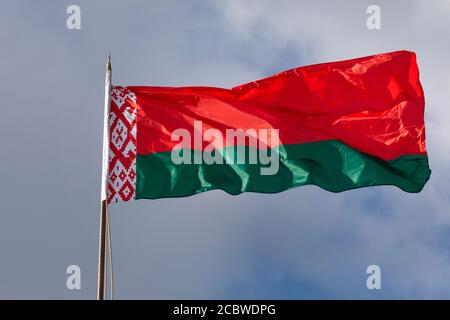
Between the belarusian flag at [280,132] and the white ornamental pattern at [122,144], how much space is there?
0.09 ft

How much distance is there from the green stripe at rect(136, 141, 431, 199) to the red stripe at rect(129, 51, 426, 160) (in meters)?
0.29

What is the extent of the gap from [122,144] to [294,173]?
15.3 ft

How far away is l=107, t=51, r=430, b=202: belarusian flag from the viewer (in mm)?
30750

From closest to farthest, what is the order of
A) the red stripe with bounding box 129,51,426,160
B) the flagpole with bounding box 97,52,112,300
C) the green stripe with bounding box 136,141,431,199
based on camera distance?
the flagpole with bounding box 97,52,112,300 < the green stripe with bounding box 136,141,431,199 < the red stripe with bounding box 129,51,426,160

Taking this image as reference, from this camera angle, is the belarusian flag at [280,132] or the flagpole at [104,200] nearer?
the flagpole at [104,200]

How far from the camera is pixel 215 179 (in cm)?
3078

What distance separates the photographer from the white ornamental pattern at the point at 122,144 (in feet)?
98.3

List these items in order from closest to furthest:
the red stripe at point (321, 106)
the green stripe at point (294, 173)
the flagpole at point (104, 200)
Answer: the flagpole at point (104, 200)
the green stripe at point (294, 173)
the red stripe at point (321, 106)

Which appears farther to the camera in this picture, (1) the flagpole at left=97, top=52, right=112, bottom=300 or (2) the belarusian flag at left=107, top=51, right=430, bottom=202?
(2) the belarusian flag at left=107, top=51, right=430, bottom=202

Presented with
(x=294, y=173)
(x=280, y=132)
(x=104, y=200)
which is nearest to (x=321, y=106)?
(x=280, y=132)

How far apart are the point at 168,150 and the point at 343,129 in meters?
4.86

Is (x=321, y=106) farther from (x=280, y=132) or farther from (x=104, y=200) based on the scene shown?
(x=104, y=200)

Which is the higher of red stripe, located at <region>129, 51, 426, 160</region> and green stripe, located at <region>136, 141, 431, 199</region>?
red stripe, located at <region>129, 51, 426, 160</region>
